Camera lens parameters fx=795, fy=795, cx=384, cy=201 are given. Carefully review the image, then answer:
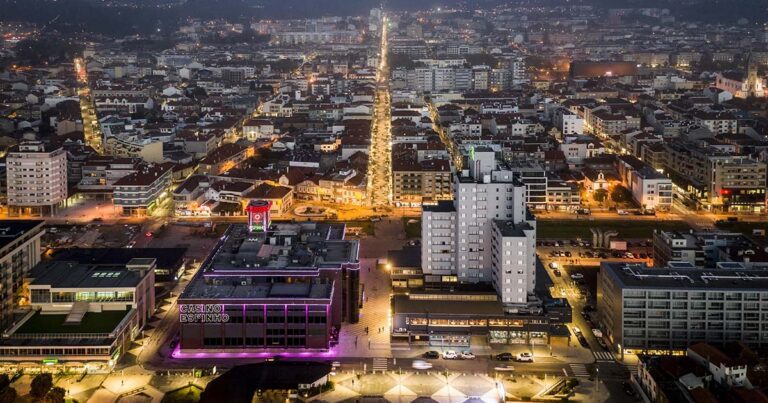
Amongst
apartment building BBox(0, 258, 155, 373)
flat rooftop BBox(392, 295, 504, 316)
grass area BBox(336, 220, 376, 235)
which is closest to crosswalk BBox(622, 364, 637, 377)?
flat rooftop BBox(392, 295, 504, 316)


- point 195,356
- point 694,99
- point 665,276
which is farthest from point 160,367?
point 694,99

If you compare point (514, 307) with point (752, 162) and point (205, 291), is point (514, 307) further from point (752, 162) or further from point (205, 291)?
point (752, 162)

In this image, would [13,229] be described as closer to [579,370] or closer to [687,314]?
[579,370]

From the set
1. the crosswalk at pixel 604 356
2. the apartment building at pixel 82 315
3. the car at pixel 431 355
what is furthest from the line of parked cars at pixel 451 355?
the apartment building at pixel 82 315

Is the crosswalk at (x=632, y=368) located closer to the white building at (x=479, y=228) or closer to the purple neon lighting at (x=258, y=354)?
the white building at (x=479, y=228)

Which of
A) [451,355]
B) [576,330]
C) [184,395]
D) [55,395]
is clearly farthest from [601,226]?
[55,395]

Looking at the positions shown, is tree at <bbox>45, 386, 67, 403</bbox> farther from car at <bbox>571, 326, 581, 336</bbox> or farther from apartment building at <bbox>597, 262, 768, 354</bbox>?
apartment building at <bbox>597, 262, 768, 354</bbox>
